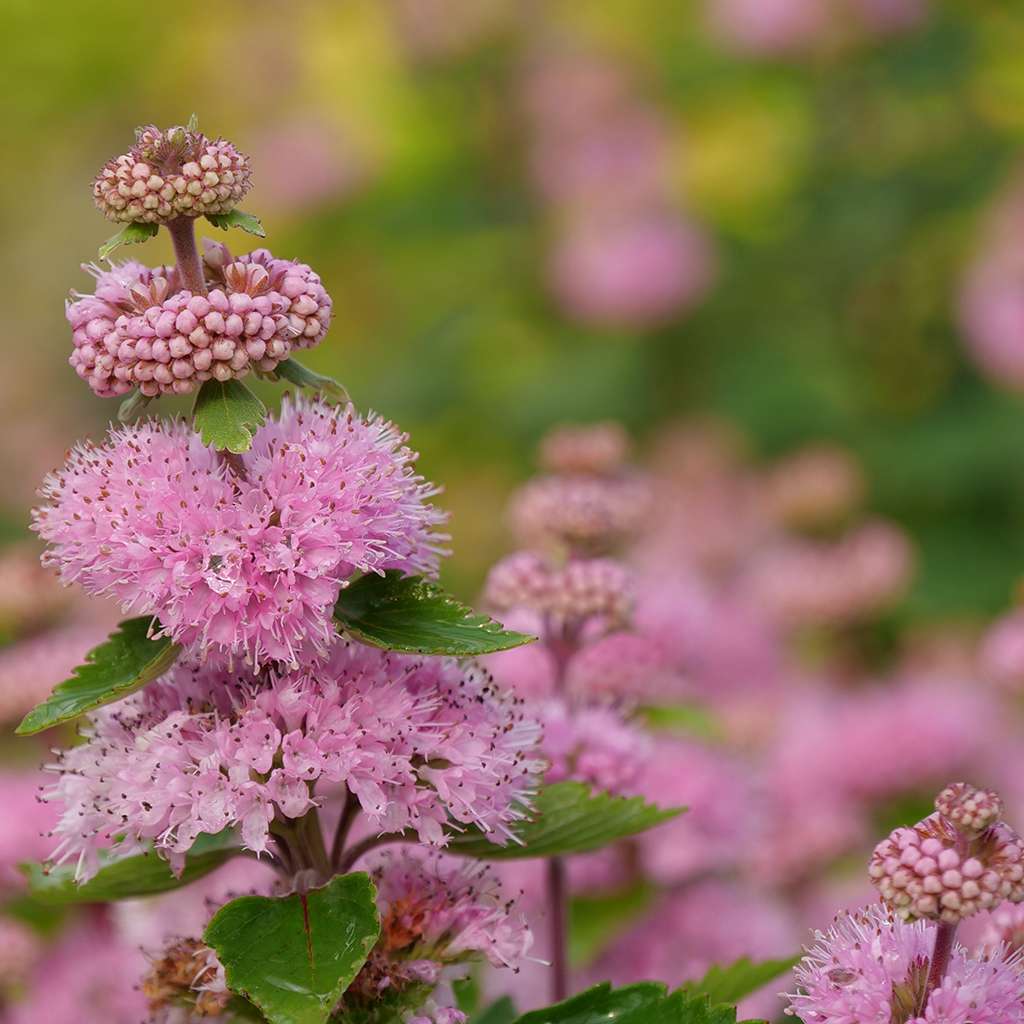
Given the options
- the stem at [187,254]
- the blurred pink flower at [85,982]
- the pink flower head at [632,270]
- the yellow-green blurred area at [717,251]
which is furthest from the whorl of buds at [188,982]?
the pink flower head at [632,270]

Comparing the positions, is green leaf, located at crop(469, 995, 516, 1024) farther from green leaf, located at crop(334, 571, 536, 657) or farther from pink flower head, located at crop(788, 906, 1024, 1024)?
green leaf, located at crop(334, 571, 536, 657)

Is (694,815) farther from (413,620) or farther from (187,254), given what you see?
(187,254)

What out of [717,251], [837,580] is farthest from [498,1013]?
[717,251]

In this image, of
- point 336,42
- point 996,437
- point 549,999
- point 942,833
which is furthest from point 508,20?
point 942,833

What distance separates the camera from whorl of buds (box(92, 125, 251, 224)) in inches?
65.7

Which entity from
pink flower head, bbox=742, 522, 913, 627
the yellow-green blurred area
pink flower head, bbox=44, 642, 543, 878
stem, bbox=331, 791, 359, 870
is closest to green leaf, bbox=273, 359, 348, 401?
pink flower head, bbox=44, 642, 543, 878

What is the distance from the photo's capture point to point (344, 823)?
1.91 metres

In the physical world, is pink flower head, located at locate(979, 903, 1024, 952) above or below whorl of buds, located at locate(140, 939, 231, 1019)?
below

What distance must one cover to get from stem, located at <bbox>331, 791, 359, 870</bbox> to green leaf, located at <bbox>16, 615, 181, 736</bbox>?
27 cm

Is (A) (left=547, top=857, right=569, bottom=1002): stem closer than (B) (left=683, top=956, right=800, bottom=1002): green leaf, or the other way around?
(B) (left=683, top=956, right=800, bottom=1002): green leaf

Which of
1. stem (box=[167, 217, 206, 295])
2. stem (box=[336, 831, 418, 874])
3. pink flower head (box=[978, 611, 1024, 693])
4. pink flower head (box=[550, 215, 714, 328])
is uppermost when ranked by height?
pink flower head (box=[550, 215, 714, 328])

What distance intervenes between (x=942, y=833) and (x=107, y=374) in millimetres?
1010

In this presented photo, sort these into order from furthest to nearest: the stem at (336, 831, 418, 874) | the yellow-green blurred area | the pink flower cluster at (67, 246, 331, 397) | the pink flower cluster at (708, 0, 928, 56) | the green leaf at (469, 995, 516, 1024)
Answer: the pink flower cluster at (708, 0, 928, 56), the yellow-green blurred area, the green leaf at (469, 995, 516, 1024), the stem at (336, 831, 418, 874), the pink flower cluster at (67, 246, 331, 397)

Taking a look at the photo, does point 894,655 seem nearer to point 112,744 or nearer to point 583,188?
point 583,188
